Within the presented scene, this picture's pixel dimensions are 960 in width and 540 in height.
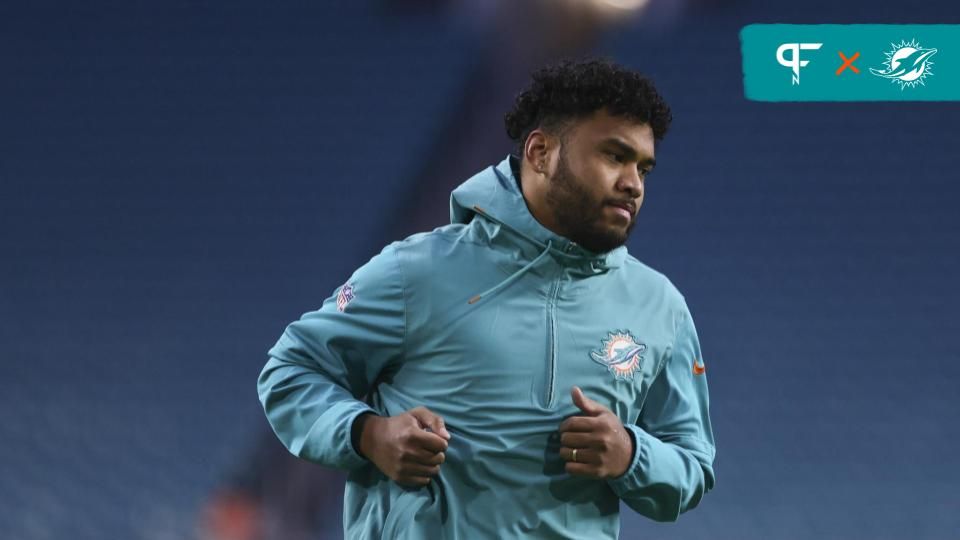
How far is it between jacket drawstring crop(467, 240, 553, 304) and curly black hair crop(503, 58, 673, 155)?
14 centimetres

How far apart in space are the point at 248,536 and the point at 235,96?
36.9 inches

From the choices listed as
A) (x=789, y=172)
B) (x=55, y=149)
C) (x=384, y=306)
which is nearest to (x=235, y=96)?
(x=55, y=149)

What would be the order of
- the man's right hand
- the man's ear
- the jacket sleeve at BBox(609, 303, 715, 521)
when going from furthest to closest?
1. the man's ear
2. the jacket sleeve at BBox(609, 303, 715, 521)
3. the man's right hand

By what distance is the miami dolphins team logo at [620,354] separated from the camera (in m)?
1.32

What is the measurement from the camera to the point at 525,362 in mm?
→ 1285

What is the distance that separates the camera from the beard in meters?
1.34

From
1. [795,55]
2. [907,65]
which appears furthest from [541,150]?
[907,65]

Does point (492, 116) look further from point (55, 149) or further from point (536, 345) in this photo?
point (536, 345)

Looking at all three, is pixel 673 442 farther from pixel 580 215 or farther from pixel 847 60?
pixel 847 60

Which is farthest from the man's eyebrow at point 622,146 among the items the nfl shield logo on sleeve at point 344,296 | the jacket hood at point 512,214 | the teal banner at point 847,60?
the teal banner at point 847,60

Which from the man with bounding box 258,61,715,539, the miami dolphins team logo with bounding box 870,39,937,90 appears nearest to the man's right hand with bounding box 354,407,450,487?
the man with bounding box 258,61,715,539

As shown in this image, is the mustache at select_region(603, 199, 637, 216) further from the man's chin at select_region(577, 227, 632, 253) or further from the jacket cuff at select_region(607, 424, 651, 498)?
the jacket cuff at select_region(607, 424, 651, 498)

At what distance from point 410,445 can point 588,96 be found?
44 cm

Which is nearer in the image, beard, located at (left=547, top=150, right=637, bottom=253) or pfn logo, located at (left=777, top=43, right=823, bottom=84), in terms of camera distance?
beard, located at (left=547, top=150, right=637, bottom=253)
